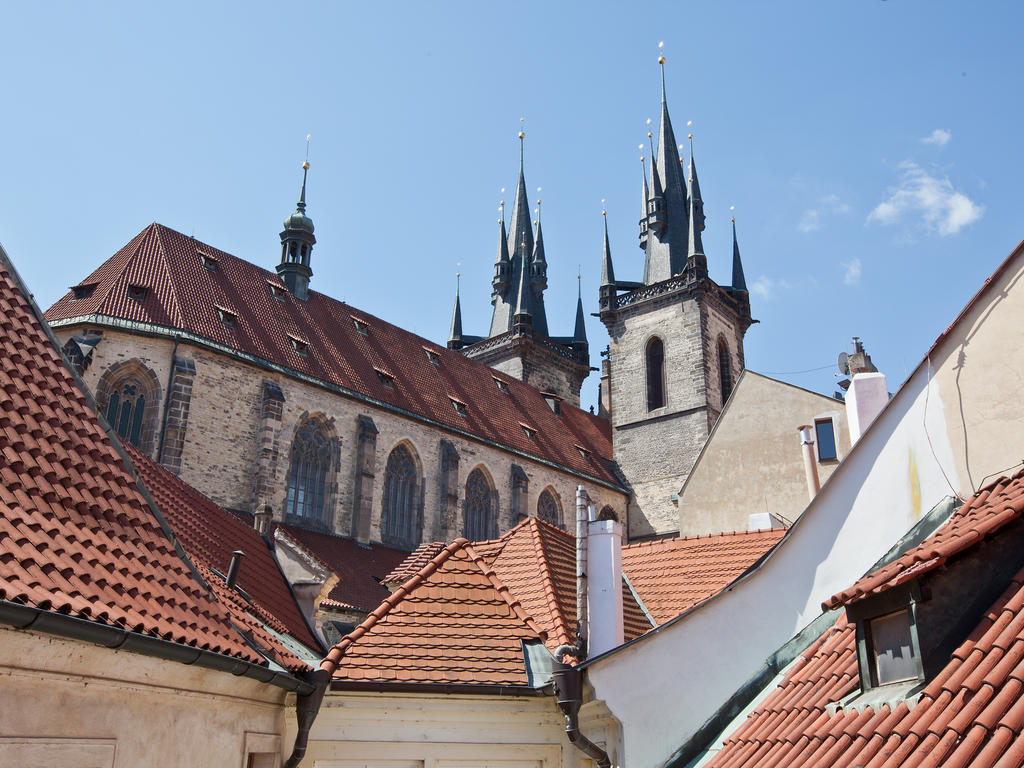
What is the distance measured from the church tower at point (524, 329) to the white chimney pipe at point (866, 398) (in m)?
32.8

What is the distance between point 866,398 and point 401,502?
1848cm

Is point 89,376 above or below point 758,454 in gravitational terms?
above

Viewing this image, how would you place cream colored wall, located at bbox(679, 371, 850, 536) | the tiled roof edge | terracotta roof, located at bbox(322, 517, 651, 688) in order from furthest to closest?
the tiled roof edge < cream colored wall, located at bbox(679, 371, 850, 536) < terracotta roof, located at bbox(322, 517, 651, 688)

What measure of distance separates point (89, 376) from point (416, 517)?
30.5 feet

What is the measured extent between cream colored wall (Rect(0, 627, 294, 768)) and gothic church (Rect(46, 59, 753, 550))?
39.1ft

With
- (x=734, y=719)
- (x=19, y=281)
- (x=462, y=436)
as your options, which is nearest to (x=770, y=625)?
(x=734, y=719)

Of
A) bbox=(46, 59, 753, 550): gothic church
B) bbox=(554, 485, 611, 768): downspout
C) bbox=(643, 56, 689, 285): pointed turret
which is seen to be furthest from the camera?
bbox=(643, 56, 689, 285): pointed turret

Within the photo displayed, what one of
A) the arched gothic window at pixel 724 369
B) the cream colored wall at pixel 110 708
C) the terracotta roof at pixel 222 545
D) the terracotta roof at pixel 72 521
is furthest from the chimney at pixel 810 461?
the arched gothic window at pixel 724 369

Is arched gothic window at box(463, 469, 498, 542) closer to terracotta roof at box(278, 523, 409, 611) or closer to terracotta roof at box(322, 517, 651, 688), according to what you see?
terracotta roof at box(278, 523, 409, 611)

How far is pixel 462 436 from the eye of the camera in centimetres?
2866

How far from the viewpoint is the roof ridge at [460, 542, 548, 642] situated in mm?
8531

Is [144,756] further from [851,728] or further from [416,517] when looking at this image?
[416,517]

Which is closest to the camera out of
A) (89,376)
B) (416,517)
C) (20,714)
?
(20,714)

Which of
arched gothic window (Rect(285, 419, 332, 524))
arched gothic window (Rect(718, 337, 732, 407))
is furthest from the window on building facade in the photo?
arched gothic window (Rect(718, 337, 732, 407))
